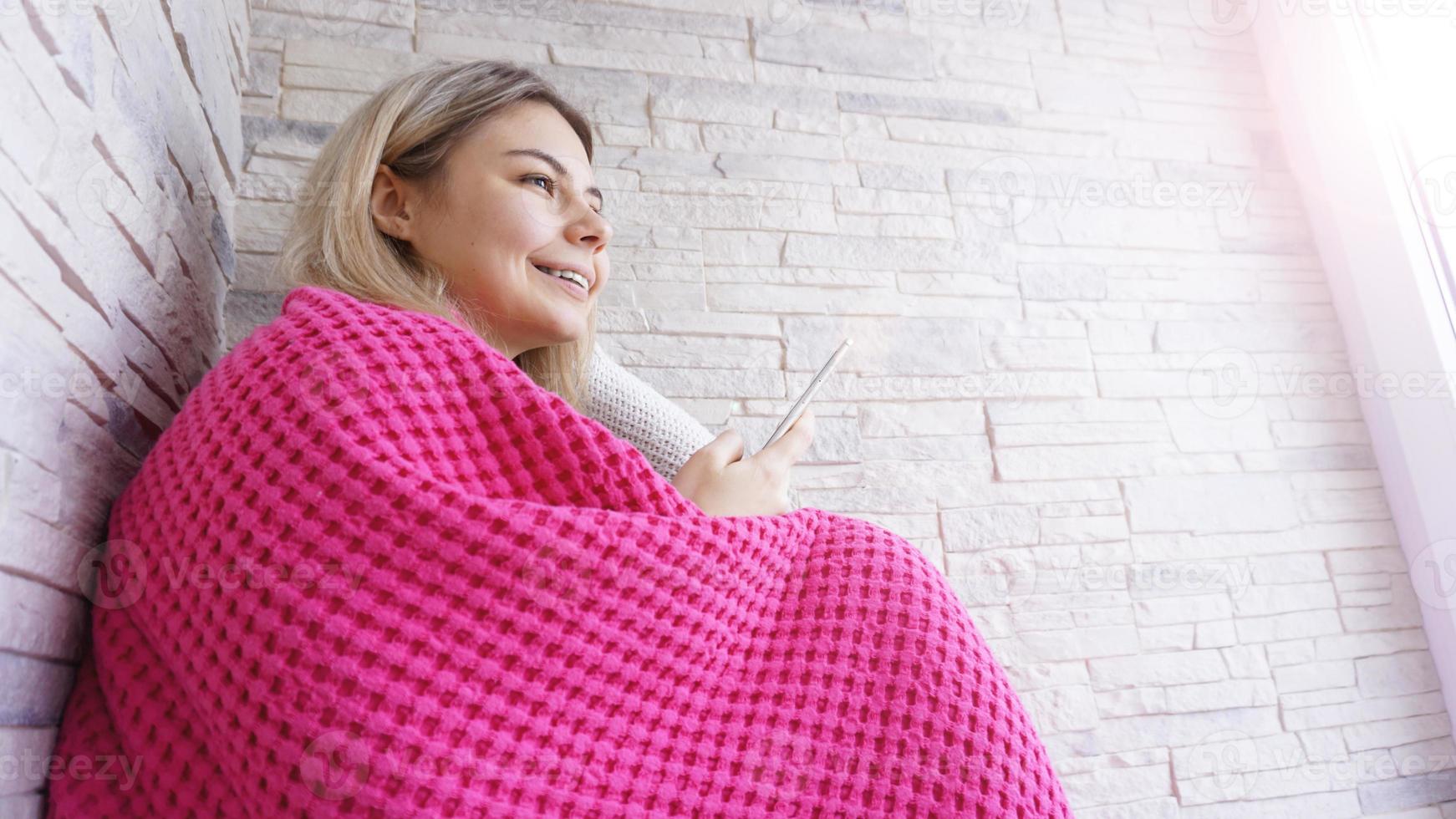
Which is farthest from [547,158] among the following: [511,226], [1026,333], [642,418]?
[1026,333]

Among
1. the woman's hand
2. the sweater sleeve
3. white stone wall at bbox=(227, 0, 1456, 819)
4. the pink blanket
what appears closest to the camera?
the pink blanket

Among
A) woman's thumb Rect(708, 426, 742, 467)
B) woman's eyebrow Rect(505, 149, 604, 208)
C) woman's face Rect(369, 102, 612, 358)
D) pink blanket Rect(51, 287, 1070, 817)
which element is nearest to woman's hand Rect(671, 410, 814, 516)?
woman's thumb Rect(708, 426, 742, 467)

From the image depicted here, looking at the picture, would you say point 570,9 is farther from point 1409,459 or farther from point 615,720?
point 1409,459

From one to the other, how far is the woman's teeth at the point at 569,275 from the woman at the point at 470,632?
0.80ft

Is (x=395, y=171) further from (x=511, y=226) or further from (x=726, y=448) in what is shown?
(x=726, y=448)

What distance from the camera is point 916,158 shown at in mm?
1369

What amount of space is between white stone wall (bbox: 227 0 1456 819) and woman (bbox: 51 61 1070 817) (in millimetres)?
477

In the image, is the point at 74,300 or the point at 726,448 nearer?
the point at 74,300

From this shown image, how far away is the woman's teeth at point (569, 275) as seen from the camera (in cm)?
96

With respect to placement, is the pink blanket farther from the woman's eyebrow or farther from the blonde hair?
the woman's eyebrow

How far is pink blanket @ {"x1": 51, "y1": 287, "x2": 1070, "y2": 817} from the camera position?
54 centimetres

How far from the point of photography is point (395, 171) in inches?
38.1

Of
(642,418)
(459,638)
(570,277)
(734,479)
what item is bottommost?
(459,638)

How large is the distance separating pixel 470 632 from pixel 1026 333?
1013mm
